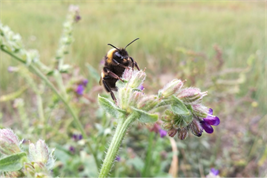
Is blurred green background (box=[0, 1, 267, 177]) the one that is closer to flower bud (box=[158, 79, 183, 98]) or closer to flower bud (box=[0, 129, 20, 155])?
flower bud (box=[158, 79, 183, 98])

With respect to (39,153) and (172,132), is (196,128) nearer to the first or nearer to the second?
(172,132)

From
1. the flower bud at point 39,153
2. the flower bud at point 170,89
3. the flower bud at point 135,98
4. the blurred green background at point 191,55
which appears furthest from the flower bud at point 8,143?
the blurred green background at point 191,55

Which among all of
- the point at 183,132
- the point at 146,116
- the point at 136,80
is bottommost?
the point at 183,132

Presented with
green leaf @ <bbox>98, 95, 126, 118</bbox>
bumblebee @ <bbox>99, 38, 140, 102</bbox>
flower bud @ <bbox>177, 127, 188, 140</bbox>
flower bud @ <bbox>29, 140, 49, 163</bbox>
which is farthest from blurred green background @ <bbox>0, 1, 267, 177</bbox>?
flower bud @ <bbox>29, 140, 49, 163</bbox>

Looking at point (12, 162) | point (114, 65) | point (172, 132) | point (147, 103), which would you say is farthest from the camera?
point (114, 65)

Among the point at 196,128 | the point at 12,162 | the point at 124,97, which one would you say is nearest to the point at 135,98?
the point at 124,97

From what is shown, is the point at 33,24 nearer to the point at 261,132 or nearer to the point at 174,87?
the point at 261,132

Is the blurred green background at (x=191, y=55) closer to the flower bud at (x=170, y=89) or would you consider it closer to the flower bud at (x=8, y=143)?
the flower bud at (x=170, y=89)

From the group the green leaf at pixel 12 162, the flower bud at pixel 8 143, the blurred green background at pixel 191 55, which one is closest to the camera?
the green leaf at pixel 12 162
